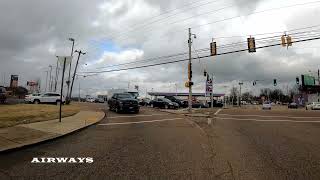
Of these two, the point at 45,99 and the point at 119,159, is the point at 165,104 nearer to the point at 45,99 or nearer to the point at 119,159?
the point at 45,99

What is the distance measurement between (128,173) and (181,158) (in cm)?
232

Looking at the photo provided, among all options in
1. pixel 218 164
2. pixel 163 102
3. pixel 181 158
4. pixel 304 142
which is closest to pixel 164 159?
pixel 181 158

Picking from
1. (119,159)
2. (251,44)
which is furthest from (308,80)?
(119,159)

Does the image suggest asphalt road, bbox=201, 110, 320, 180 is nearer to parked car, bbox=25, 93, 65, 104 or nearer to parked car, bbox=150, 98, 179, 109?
parked car, bbox=150, 98, 179, 109

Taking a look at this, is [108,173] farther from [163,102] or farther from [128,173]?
[163,102]

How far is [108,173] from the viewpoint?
7.96 m

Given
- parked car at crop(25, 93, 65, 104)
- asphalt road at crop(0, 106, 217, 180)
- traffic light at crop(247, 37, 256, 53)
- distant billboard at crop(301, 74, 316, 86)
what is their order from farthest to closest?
distant billboard at crop(301, 74, 316, 86), parked car at crop(25, 93, 65, 104), traffic light at crop(247, 37, 256, 53), asphalt road at crop(0, 106, 217, 180)

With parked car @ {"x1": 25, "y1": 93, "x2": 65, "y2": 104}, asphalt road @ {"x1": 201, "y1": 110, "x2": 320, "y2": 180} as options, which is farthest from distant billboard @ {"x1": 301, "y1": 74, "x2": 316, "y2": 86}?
asphalt road @ {"x1": 201, "y1": 110, "x2": 320, "y2": 180}

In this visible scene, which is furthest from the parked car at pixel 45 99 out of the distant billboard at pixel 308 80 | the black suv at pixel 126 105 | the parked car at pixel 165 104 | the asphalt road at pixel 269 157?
the distant billboard at pixel 308 80

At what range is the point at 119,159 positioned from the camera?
31.8 ft

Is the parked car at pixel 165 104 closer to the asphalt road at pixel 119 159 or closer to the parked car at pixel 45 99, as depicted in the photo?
the parked car at pixel 45 99

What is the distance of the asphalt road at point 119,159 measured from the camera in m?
7.88

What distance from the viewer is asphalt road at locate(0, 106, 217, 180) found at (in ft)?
25.8

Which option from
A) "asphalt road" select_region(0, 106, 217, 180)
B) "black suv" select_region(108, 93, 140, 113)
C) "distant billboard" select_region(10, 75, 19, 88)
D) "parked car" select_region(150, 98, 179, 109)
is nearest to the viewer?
"asphalt road" select_region(0, 106, 217, 180)
